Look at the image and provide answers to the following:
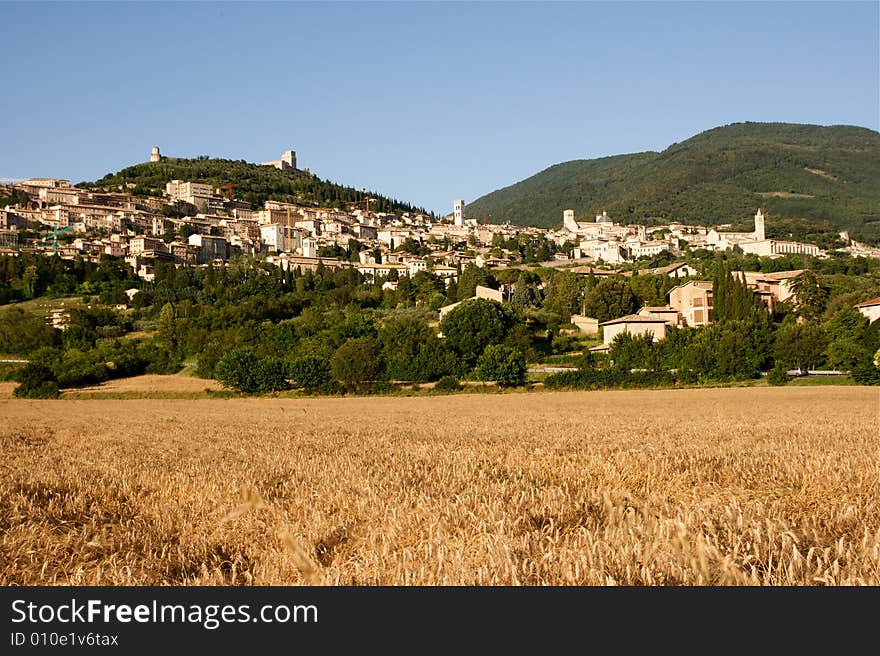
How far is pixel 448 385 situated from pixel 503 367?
375cm

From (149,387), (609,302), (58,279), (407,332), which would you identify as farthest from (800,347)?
(58,279)

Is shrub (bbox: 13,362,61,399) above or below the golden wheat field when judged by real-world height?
below

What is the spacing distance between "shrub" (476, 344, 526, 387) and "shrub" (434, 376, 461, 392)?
7.53 ft

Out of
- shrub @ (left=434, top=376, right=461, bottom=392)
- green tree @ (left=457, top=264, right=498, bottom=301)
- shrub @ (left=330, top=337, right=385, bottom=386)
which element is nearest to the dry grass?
shrub @ (left=330, top=337, right=385, bottom=386)

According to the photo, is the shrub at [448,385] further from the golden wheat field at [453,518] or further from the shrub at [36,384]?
the golden wheat field at [453,518]

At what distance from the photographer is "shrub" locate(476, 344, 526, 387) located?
145 ft

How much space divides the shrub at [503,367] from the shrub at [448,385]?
2.29m

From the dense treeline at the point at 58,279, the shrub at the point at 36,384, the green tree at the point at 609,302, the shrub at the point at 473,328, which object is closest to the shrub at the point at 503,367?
the shrub at the point at 473,328

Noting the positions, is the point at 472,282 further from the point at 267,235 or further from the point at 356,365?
the point at 267,235

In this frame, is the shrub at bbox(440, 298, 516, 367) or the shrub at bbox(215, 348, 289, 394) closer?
the shrub at bbox(215, 348, 289, 394)

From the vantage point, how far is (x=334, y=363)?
45969 mm

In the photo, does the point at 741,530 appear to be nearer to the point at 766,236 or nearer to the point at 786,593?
the point at 786,593

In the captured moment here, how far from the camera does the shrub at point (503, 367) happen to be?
4425cm

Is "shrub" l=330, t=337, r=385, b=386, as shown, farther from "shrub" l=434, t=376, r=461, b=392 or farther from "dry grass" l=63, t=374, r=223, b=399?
"dry grass" l=63, t=374, r=223, b=399
